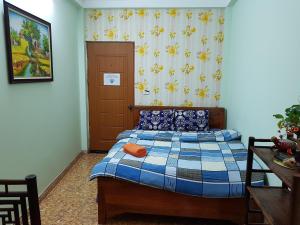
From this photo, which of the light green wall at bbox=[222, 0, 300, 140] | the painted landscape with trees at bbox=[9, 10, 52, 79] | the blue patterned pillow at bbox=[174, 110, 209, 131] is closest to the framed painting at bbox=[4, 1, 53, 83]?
the painted landscape with trees at bbox=[9, 10, 52, 79]

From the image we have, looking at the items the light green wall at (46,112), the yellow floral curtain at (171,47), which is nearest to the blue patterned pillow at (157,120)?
the yellow floral curtain at (171,47)

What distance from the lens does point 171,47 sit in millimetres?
3996

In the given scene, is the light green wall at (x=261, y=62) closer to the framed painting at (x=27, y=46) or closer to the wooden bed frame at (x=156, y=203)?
the wooden bed frame at (x=156, y=203)

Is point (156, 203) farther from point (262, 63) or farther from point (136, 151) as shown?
point (262, 63)

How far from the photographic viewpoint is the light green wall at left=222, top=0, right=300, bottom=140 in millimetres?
1842

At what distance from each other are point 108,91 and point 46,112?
4.77 feet

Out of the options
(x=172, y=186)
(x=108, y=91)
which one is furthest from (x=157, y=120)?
(x=172, y=186)

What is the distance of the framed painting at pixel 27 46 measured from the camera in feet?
6.98

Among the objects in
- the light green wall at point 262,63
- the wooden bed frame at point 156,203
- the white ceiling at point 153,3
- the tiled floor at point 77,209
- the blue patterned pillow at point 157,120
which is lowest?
the tiled floor at point 77,209

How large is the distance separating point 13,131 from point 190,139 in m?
2.03

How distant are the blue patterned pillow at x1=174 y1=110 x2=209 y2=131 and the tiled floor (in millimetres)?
1550

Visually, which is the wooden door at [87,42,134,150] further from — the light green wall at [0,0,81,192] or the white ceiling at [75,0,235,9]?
the white ceiling at [75,0,235,9]

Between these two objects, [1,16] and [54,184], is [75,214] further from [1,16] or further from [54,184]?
[1,16]

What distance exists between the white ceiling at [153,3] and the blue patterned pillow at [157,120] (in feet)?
5.56
